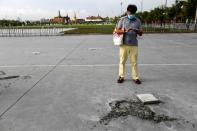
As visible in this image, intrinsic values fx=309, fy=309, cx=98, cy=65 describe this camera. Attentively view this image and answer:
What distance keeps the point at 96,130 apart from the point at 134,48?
3.46m

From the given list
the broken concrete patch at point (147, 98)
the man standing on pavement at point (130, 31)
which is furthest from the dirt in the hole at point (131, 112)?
the man standing on pavement at point (130, 31)

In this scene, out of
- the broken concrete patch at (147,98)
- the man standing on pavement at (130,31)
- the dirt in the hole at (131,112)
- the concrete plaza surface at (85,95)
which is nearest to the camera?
the concrete plaza surface at (85,95)

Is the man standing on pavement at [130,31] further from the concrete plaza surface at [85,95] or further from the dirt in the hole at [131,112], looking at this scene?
the dirt in the hole at [131,112]

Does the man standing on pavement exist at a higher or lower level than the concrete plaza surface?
higher

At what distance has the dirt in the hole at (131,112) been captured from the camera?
485cm

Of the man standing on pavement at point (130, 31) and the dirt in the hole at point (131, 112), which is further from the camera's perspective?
the man standing on pavement at point (130, 31)

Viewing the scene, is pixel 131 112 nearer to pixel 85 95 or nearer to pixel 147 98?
pixel 147 98

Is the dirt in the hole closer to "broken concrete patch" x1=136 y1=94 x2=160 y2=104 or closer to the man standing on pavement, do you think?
"broken concrete patch" x1=136 y1=94 x2=160 y2=104

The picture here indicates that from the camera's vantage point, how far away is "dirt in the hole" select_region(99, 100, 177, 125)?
4855 millimetres

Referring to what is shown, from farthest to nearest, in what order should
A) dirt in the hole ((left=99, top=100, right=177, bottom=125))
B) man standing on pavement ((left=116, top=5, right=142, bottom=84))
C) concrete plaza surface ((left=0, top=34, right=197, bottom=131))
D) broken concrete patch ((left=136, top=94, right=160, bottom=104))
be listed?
man standing on pavement ((left=116, top=5, right=142, bottom=84)), broken concrete patch ((left=136, top=94, right=160, bottom=104)), dirt in the hole ((left=99, top=100, right=177, bottom=125)), concrete plaza surface ((left=0, top=34, right=197, bottom=131))

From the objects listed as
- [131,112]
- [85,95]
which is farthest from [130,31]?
[131,112]

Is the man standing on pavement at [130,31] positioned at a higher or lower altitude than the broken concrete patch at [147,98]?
higher

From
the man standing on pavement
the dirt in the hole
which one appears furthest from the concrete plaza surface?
the man standing on pavement

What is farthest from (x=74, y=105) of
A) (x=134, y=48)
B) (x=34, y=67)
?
(x=34, y=67)
